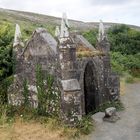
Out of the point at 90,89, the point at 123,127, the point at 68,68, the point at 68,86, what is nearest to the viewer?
the point at 68,86

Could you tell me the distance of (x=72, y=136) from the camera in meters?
18.5

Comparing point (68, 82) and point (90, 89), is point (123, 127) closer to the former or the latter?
point (68, 82)

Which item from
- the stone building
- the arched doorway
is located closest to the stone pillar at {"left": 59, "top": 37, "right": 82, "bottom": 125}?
the stone building

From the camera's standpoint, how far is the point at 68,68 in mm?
19734

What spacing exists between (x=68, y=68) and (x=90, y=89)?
5.85m

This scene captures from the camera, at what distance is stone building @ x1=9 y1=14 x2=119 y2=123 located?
64.3 ft

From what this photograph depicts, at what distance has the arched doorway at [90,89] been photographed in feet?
81.1

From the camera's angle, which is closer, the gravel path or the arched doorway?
the gravel path

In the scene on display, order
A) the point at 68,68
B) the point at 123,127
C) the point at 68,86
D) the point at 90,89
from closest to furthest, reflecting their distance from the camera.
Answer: the point at 68,86 < the point at 68,68 < the point at 123,127 < the point at 90,89

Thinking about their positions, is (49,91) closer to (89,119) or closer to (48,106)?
(48,106)

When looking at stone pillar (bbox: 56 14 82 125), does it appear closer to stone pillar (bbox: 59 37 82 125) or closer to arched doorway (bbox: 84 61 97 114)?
stone pillar (bbox: 59 37 82 125)

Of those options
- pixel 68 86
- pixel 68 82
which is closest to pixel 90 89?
pixel 68 82

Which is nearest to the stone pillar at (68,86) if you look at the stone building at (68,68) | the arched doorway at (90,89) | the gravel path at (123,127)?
the stone building at (68,68)

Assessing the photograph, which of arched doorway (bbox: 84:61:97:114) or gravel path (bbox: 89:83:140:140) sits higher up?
arched doorway (bbox: 84:61:97:114)
